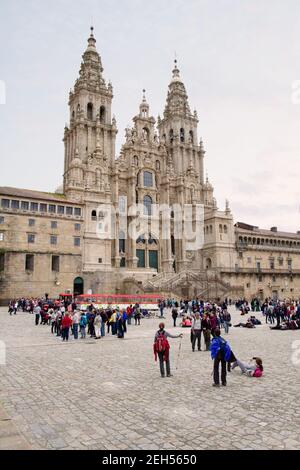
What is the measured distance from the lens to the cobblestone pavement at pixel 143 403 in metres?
6.39

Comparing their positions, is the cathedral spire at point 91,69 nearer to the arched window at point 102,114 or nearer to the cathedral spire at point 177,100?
the arched window at point 102,114

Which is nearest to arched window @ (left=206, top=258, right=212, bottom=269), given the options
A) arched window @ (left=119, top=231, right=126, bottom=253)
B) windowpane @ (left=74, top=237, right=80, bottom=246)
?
arched window @ (left=119, top=231, right=126, bottom=253)

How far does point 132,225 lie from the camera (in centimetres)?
6294

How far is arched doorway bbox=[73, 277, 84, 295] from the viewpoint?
49969 mm

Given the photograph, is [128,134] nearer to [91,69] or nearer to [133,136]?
[133,136]

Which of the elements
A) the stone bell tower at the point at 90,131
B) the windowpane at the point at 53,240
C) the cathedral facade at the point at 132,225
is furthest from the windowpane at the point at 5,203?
the stone bell tower at the point at 90,131

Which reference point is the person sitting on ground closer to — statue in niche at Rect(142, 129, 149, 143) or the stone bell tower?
the stone bell tower

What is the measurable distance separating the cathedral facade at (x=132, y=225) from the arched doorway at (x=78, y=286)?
0.49ft

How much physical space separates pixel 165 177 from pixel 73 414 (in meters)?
62.6

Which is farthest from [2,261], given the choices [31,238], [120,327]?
[120,327]

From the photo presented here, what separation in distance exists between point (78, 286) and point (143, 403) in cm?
4314

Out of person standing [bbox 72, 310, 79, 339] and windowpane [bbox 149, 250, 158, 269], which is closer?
person standing [bbox 72, 310, 79, 339]

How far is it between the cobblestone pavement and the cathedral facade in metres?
33.7
